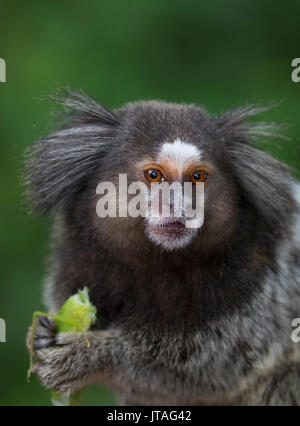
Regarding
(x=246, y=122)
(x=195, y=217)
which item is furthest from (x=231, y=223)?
(x=246, y=122)

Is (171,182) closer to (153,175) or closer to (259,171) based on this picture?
(153,175)

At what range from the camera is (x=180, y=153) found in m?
3.76

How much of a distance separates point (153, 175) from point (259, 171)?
574 mm

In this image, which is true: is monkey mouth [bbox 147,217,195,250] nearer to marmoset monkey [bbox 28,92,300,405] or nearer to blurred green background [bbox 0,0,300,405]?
marmoset monkey [bbox 28,92,300,405]

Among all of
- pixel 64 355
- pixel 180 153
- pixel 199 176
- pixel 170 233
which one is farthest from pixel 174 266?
pixel 64 355

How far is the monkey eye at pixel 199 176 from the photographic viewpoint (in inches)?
150

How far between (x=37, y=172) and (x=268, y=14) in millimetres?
3320

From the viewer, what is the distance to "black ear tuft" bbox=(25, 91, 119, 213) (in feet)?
13.4

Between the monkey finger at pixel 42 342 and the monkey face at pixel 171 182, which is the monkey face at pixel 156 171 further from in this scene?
the monkey finger at pixel 42 342

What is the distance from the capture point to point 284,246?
4.18 meters

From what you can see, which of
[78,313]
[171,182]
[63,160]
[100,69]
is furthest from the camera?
[100,69]

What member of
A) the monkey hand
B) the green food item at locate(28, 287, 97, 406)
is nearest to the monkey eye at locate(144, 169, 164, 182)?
the green food item at locate(28, 287, 97, 406)

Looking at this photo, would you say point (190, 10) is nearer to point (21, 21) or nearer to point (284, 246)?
point (21, 21)
